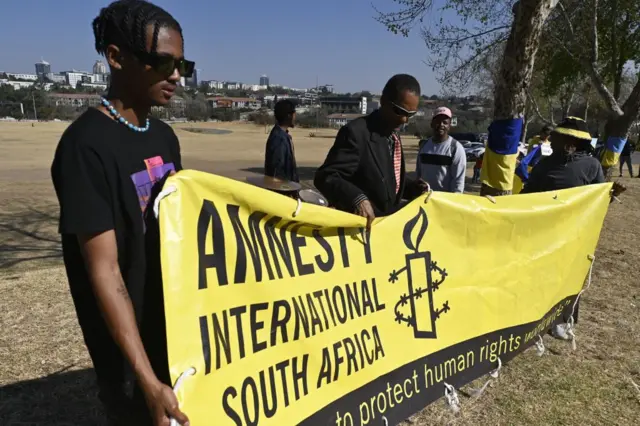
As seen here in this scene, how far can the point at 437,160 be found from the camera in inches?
213

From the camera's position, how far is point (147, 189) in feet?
5.26

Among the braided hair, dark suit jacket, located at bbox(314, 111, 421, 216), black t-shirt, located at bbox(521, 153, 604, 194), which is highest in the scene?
the braided hair

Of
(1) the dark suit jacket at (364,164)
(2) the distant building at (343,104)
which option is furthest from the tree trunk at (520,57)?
(2) the distant building at (343,104)

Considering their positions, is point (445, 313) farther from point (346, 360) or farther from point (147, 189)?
point (147, 189)

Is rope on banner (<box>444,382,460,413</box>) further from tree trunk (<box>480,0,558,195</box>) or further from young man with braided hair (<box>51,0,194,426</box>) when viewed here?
tree trunk (<box>480,0,558,195</box>)

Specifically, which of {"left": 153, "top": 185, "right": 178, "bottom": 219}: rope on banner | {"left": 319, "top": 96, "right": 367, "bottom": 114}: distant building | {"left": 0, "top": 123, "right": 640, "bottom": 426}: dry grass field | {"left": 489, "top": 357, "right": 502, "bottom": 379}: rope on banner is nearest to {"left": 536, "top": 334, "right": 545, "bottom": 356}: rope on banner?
{"left": 0, "top": 123, "right": 640, "bottom": 426}: dry grass field

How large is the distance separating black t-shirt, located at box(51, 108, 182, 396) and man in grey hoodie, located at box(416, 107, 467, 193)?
404 centimetres

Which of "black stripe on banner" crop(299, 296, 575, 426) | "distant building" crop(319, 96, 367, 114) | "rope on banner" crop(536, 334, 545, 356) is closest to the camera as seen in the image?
"black stripe on banner" crop(299, 296, 575, 426)

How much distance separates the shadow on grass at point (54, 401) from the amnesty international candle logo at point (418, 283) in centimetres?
189

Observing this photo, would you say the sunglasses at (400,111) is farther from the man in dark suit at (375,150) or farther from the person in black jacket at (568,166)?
the person in black jacket at (568,166)

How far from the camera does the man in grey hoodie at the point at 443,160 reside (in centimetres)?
536

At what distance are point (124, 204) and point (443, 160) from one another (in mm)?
4403

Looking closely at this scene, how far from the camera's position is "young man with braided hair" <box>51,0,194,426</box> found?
54.4 inches

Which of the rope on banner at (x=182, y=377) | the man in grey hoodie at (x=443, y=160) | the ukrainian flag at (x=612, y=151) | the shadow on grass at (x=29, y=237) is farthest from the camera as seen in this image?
the ukrainian flag at (x=612, y=151)
